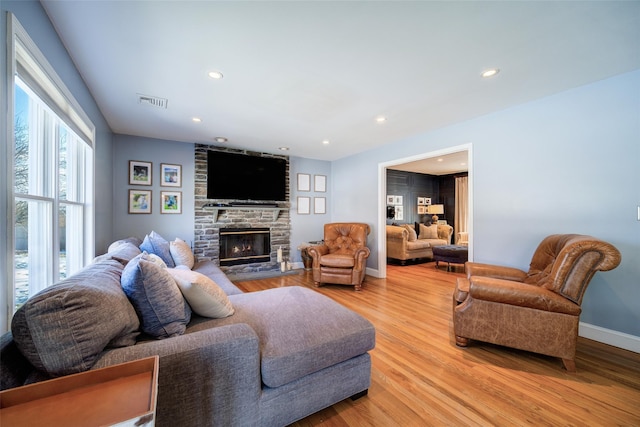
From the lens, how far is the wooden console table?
627mm

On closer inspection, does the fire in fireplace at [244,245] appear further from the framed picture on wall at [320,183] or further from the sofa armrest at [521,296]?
the sofa armrest at [521,296]

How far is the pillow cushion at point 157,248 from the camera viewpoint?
8.73ft

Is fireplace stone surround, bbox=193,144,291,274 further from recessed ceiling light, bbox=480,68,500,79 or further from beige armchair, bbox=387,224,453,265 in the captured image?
recessed ceiling light, bbox=480,68,500,79

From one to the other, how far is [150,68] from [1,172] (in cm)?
149

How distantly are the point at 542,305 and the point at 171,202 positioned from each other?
496 centimetres

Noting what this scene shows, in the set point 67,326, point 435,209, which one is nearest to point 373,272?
point 435,209

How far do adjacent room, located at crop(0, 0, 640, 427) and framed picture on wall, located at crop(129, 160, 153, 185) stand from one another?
1.49ft

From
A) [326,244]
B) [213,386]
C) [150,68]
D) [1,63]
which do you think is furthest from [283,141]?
[213,386]

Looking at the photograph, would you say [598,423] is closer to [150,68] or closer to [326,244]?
[326,244]

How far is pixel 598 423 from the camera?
54.7 inches

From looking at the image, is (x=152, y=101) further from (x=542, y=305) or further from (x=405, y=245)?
(x=405, y=245)

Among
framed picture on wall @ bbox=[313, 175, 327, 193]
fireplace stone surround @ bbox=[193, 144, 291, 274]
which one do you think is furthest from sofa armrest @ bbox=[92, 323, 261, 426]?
framed picture on wall @ bbox=[313, 175, 327, 193]

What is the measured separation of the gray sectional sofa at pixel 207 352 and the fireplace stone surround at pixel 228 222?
2.83m

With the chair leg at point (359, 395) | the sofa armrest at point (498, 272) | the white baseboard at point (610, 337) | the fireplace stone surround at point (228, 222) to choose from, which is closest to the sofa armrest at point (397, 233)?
the fireplace stone surround at point (228, 222)
